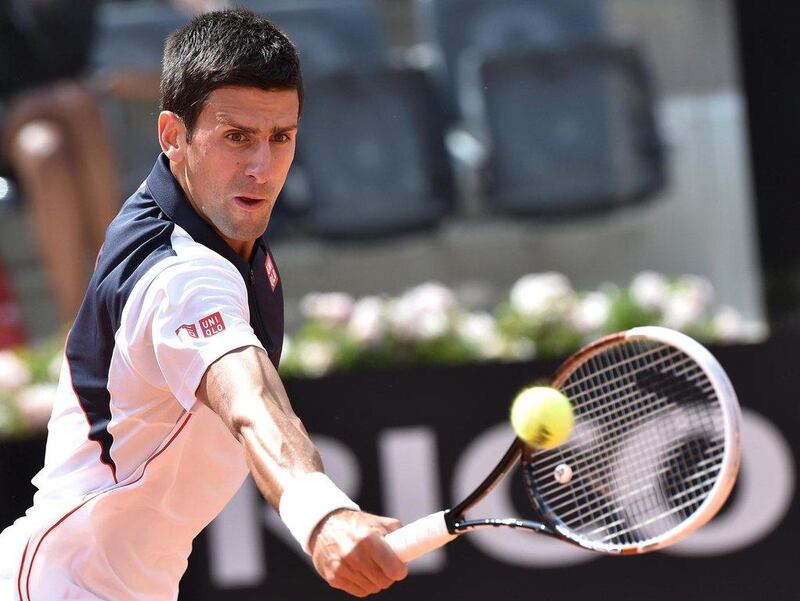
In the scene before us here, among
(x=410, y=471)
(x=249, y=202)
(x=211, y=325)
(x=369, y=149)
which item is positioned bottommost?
(x=410, y=471)

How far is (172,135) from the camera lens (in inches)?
89.5

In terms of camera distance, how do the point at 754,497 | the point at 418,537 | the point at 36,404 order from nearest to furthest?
the point at 418,537
the point at 754,497
the point at 36,404

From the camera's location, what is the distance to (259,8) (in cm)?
507

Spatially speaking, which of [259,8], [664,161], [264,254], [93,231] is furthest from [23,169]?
[264,254]

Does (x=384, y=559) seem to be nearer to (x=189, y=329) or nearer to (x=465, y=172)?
(x=189, y=329)

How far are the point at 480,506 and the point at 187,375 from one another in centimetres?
242

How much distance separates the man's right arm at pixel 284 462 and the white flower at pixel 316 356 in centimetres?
265

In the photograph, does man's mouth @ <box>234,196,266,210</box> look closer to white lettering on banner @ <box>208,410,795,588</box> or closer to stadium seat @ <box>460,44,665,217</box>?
white lettering on banner @ <box>208,410,795,588</box>

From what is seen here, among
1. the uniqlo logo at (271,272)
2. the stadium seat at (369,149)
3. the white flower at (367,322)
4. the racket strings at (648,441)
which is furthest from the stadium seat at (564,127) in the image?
the uniqlo logo at (271,272)

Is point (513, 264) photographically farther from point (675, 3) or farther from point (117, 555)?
point (117, 555)

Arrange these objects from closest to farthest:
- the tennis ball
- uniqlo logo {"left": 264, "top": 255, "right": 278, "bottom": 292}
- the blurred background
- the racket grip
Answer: the racket grip
the tennis ball
uniqlo logo {"left": 264, "top": 255, "right": 278, "bottom": 292}
the blurred background

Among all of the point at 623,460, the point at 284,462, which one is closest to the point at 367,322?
the point at 623,460

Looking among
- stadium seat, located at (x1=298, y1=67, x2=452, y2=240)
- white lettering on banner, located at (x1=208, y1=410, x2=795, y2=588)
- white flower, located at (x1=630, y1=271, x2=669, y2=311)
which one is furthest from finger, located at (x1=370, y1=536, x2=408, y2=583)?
stadium seat, located at (x1=298, y1=67, x2=452, y2=240)

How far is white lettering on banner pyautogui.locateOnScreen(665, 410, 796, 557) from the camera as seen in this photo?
4246 millimetres
